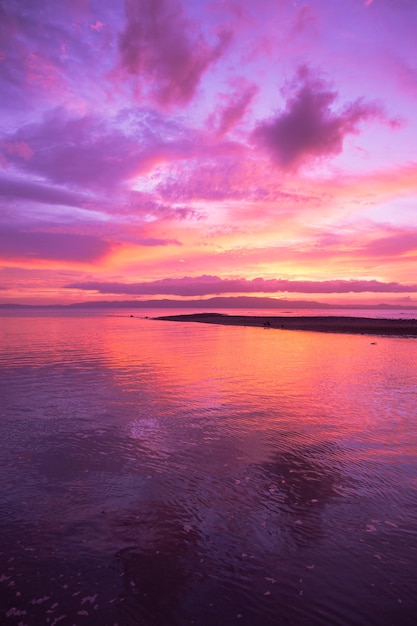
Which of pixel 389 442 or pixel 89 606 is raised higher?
pixel 389 442

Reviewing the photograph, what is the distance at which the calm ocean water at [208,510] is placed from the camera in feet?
17.5

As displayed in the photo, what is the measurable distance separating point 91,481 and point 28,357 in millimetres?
21973

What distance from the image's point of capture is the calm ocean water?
17.5 ft

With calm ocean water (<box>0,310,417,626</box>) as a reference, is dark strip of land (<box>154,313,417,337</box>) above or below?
above

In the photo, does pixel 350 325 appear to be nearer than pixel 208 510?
No

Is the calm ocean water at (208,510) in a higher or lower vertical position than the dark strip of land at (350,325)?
lower

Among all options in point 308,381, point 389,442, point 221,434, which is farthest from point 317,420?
point 308,381

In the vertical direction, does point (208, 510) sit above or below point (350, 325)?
below

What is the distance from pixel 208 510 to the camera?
7.49 metres

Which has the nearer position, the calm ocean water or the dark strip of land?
the calm ocean water

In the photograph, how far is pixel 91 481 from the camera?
8.63 metres

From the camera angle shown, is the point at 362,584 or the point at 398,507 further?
the point at 398,507

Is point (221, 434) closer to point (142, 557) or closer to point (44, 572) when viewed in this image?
point (142, 557)

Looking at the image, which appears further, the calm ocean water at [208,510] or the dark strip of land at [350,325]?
the dark strip of land at [350,325]
